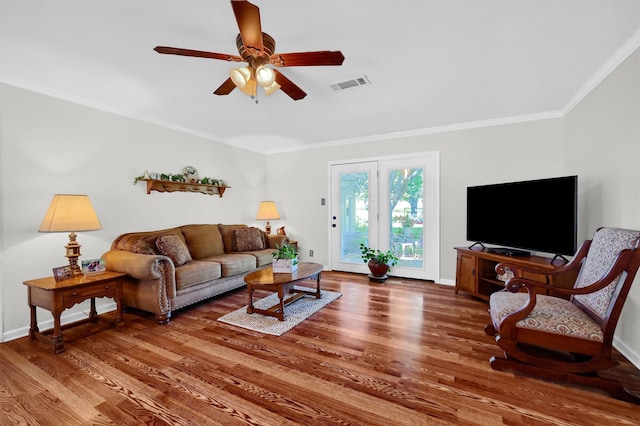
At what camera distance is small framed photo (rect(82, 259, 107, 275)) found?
265 cm

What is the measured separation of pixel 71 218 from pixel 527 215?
4538 mm

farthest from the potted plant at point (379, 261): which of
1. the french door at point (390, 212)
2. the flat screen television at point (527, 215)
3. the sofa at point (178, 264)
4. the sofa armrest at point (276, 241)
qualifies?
the sofa at point (178, 264)

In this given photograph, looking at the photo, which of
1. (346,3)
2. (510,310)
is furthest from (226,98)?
(510,310)

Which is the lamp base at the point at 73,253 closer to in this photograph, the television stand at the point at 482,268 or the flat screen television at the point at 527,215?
the television stand at the point at 482,268

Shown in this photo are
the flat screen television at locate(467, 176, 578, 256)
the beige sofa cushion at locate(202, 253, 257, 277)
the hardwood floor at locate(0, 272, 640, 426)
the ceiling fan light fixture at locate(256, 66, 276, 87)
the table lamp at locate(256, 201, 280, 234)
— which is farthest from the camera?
the table lamp at locate(256, 201, 280, 234)

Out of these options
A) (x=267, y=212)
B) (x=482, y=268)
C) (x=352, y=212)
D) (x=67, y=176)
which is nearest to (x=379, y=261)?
(x=352, y=212)

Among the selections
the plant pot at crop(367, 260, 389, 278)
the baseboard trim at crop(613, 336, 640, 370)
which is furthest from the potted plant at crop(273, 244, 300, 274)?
the baseboard trim at crop(613, 336, 640, 370)

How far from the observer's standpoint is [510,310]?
6.34 feet

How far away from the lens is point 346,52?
216cm

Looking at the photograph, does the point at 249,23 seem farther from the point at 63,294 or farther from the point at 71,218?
the point at 63,294

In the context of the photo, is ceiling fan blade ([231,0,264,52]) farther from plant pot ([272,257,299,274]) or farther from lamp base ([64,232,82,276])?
lamp base ([64,232,82,276])

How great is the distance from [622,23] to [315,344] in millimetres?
3191

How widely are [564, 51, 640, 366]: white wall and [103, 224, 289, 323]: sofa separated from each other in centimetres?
382

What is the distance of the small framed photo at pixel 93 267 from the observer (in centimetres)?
265
